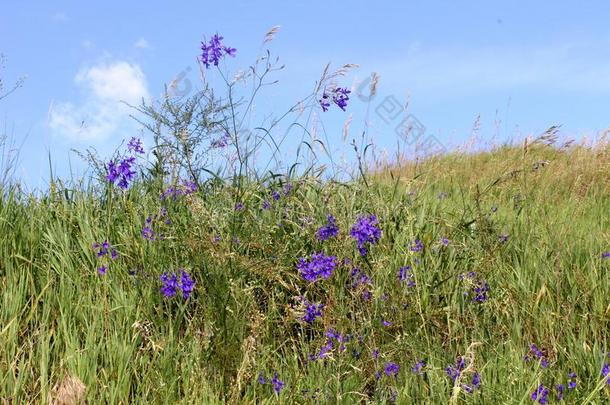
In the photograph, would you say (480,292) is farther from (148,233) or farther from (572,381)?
(148,233)

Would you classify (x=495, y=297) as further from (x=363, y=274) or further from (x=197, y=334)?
(x=197, y=334)

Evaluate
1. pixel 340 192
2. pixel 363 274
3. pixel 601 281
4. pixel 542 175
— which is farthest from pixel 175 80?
pixel 542 175

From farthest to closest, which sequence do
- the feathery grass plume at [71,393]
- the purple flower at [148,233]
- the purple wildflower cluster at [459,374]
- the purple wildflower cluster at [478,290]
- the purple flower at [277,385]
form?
the purple flower at [148,233]
the purple wildflower cluster at [478,290]
the purple flower at [277,385]
the purple wildflower cluster at [459,374]
the feathery grass plume at [71,393]

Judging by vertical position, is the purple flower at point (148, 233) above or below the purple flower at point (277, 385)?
above

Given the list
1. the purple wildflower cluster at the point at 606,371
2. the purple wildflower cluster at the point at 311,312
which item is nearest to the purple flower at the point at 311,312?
the purple wildflower cluster at the point at 311,312

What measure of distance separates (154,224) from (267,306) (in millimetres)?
779

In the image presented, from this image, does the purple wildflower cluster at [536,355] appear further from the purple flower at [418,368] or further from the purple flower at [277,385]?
the purple flower at [277,385]

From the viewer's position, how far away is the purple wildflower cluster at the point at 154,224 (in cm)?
330

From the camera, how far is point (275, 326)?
10.5ft

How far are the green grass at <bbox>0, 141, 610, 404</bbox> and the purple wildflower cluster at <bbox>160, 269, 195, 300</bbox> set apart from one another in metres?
0.08

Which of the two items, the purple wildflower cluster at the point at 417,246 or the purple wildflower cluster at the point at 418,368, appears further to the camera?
the purple wildflower cluster at the point at 417,246

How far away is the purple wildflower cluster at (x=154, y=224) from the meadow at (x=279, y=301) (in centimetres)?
1

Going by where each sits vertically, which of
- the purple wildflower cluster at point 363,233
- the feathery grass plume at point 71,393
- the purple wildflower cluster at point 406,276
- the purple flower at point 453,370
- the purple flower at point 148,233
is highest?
the purple flower at point 148,233

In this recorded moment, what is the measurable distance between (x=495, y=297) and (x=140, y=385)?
175 cm
